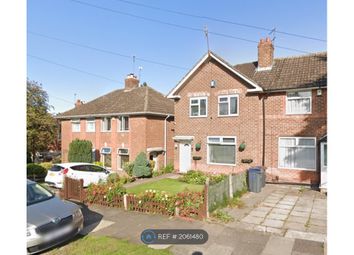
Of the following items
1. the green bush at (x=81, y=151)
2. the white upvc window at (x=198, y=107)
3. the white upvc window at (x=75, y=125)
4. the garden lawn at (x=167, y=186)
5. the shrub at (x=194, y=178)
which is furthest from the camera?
the white upvc window at (x=75, y=125)

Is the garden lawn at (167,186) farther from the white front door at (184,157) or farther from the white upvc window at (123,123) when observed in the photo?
the white upvc window at (123,123)

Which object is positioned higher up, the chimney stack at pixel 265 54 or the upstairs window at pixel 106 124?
the chimney stack at pixel 265 54

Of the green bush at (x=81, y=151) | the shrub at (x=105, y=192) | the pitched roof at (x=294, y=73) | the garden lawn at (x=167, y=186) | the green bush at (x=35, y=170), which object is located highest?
the pitched roof at (x=294, y=73)

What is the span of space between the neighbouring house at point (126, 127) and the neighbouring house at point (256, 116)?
220 centimetres

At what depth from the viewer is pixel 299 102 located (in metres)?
13.8

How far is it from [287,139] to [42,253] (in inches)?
498

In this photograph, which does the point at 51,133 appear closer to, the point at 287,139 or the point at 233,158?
the point at 233,158

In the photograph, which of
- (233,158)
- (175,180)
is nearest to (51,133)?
(175,180)

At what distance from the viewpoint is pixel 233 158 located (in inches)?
607

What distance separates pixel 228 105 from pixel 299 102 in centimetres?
396

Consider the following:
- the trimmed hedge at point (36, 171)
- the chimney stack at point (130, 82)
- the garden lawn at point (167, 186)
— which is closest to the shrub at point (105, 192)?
the garden lawn at point (167, 186)

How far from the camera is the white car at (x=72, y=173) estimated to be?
521 inches

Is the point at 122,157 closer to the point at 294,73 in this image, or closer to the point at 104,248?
the point at 294,73

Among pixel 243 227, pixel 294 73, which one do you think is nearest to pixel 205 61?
pixel 294 73
